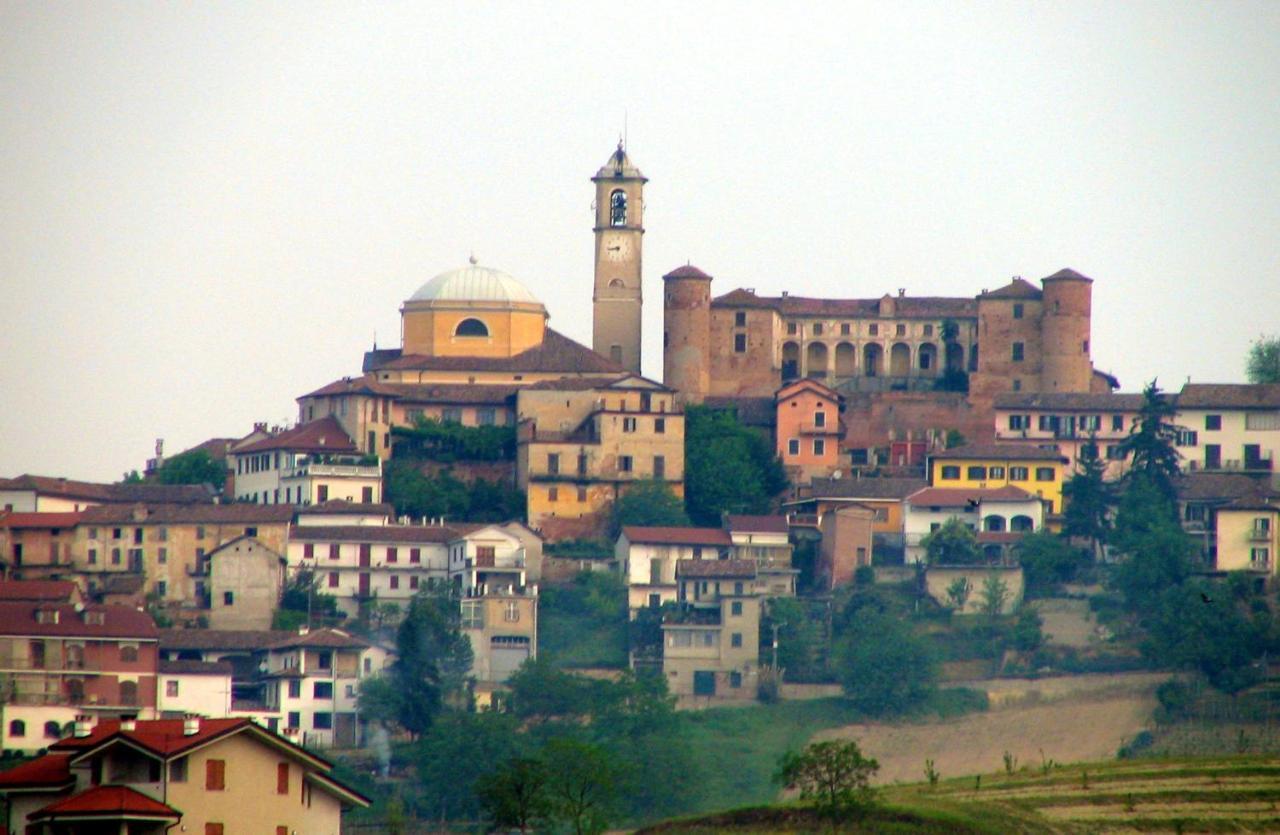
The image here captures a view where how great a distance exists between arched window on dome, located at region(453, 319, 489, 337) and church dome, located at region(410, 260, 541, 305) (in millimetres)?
819

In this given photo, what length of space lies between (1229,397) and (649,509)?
18.2 metres

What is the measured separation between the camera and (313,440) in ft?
303

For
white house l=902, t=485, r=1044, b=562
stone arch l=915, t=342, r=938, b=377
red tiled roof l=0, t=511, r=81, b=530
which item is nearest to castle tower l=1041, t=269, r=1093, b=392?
stone arch l=915, t=342, r=938, b=377

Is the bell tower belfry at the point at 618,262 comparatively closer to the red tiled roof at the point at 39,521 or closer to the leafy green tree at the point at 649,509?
the leafy green tree at the point at 649,509

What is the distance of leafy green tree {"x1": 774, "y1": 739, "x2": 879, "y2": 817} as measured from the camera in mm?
57625

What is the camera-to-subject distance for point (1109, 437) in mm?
95812

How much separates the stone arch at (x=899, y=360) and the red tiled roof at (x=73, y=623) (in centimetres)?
3082

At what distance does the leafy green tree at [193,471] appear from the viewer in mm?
95812

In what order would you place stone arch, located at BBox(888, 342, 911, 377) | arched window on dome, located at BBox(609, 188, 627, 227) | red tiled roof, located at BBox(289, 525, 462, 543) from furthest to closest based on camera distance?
stone arch, located at BBox(888, 342, 911, 377)
arched window on dome, located at BBox(609, 188, 627, 227)
red tiled roof, located at BBox(289, 525, 462, 543)

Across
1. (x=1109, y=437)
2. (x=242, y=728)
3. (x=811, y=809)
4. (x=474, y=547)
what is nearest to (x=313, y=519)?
(x=474, y=547)

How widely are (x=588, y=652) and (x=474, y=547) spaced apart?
15.1 feet

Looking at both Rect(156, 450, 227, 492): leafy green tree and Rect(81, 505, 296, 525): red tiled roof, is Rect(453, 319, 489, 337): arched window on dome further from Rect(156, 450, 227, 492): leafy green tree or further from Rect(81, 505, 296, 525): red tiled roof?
Rect(81, 505, 296, 525): red tiled roof

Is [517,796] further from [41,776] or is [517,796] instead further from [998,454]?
[998,454]

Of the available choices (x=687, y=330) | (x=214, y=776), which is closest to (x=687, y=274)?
(x=687, y=330)
